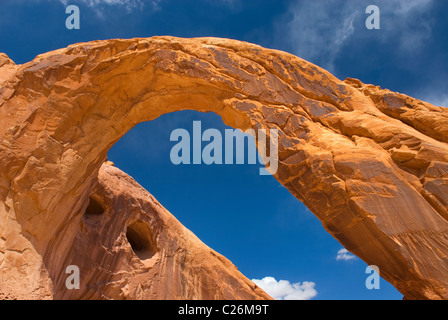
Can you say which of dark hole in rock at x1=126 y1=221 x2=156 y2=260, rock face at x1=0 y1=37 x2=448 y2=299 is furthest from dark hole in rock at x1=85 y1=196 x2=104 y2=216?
rock face at x1=0 y1=37 x2=448 y2=299

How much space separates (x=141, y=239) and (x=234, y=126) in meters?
7.30

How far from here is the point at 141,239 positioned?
43.1 ft

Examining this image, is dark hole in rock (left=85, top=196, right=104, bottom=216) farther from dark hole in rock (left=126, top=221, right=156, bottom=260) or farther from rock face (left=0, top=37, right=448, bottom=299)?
rock face (left=0, top=37, right=448, bottom=299)

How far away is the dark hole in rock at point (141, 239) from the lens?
1266 cm

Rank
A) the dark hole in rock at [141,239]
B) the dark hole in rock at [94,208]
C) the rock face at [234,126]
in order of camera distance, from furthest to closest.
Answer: the dark hole in rock at [141,239], the dark hole in rock at [94,208], the rock face at [234,126]

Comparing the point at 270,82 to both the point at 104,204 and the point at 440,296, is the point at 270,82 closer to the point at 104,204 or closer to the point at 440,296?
the point at 440,296

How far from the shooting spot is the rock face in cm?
574

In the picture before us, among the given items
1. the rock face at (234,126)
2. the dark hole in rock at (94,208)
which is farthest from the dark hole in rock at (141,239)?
the rock face at (234,126)

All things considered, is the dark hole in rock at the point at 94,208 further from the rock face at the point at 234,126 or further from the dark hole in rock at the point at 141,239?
the rock face at the point at 234,126

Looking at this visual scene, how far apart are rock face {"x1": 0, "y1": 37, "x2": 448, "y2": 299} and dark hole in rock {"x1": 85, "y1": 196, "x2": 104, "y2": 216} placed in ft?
5.02

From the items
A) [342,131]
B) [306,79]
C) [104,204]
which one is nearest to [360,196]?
[342,131]

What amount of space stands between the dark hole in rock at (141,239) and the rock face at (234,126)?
7.94 ft

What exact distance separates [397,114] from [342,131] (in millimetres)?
1303

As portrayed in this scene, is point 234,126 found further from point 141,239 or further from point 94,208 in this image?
point 141,239
